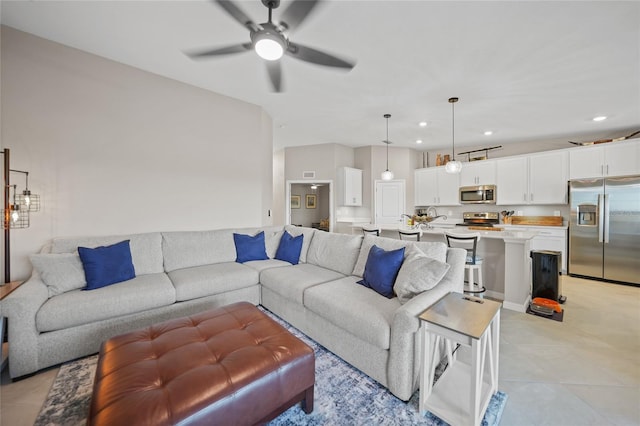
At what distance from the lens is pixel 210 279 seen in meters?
2.59

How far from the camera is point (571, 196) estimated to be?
4551mm

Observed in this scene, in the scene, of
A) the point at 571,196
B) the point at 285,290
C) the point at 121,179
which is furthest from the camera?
the point at 571,196

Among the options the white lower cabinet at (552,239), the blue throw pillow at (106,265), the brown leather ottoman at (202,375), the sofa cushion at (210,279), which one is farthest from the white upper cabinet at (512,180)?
the blue throw pillow at (106,265)

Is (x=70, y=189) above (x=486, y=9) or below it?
below

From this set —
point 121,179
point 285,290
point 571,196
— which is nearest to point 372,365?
point 285,290

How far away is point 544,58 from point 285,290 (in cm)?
357

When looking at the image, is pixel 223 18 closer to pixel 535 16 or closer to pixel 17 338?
pixel 535 16

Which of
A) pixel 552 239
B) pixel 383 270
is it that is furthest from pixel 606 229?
pixel 383 270

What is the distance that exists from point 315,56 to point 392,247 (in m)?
1.90

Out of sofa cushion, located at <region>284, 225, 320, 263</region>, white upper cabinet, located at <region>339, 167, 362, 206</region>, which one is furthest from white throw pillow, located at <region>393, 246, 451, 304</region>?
white upper cabinet, located at <region>339, 167, 362, 206</region>

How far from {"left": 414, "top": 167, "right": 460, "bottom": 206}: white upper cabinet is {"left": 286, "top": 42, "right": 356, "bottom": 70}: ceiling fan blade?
4893 millimetres

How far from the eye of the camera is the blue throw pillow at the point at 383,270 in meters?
2.08

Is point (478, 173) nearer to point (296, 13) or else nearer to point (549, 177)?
point (549, 177)

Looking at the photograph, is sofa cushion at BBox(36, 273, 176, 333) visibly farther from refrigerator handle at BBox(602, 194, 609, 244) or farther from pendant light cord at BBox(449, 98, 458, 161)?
refrigerator handle at BBox(602, 194, 609, 244)
